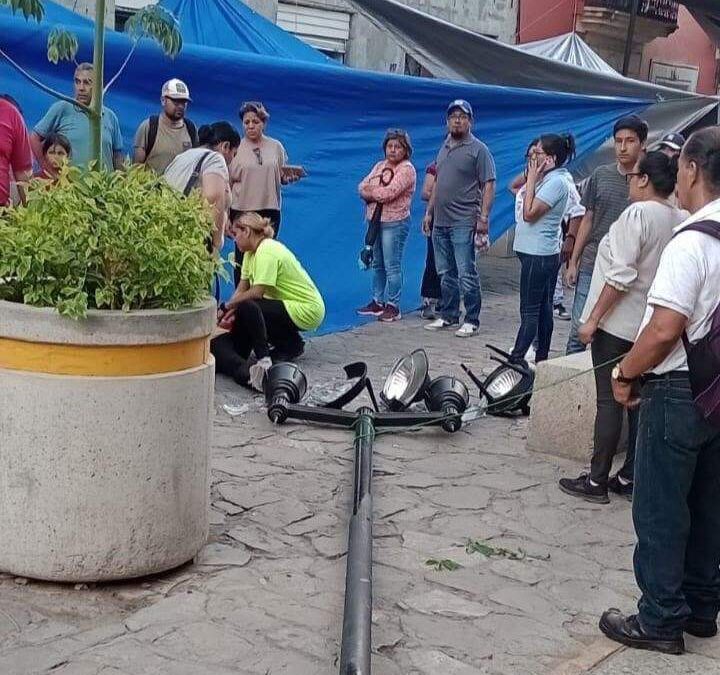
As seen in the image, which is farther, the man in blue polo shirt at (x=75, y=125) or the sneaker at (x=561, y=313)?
the sneaker at (x=561, y=313)

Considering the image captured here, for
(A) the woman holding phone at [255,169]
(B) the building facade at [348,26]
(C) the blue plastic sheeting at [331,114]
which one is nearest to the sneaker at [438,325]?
(C) the blue plastic sheeting at [331,114]

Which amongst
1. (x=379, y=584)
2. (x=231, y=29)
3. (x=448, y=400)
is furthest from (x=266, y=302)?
(x=231, y=29)

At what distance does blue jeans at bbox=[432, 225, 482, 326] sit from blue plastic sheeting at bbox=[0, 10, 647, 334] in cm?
83

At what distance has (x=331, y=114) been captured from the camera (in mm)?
10281

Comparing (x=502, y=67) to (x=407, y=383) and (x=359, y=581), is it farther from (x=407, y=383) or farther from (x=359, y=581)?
(x=359, y=581)

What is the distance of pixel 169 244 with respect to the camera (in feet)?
13.9

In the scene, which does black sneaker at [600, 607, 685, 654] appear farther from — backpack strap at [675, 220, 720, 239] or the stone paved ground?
backpack strap at [675, 220, 720, 239]

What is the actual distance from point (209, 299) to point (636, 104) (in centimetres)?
927

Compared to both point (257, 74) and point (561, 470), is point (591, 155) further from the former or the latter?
point (561, 470)

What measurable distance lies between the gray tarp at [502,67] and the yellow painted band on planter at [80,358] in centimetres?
772

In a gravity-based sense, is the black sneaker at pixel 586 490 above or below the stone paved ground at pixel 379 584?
above

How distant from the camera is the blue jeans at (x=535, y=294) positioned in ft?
27.6

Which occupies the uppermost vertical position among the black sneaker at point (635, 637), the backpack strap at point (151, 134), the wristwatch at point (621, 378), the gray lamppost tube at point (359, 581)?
the backpack strap at point (151, 134)

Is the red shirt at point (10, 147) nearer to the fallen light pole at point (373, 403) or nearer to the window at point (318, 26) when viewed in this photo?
the fallen light pole at point (373, 403)
